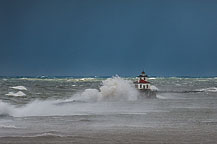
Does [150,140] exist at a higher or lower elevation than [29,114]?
lower

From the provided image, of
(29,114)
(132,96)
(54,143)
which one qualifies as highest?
(132,96)

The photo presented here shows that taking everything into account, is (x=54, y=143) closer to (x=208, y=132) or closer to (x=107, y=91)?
(x=208, y=132)

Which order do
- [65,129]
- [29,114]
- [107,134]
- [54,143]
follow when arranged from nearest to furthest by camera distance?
1. [54,143]
2. [107,134]
3. [65,129]
4. [29,114]

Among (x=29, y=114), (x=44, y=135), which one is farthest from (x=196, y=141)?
(x=29, y=114)

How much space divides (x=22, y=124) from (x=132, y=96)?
120 feet

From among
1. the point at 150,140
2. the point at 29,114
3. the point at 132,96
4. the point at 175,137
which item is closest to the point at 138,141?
the point at 150,140

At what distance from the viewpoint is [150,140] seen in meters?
20.3

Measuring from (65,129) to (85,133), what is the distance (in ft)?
5.45

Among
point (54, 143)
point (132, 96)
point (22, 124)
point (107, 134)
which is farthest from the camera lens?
point (132, 96)

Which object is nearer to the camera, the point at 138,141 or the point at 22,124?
the point at 138,141

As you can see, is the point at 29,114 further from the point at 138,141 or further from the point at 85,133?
the point at 138,141

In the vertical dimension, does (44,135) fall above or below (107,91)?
below

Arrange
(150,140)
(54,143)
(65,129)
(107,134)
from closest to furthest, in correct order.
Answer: (54,143) < (150,140) < (107,134) < (65,129)

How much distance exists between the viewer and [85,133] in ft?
73.5
